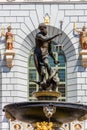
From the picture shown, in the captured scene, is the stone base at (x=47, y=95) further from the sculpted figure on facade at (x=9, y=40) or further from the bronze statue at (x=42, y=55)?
the sculpted figure on facade at (x=9, y=40)

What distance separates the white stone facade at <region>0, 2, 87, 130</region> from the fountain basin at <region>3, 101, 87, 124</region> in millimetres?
18068

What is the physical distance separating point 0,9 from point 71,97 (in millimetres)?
6520

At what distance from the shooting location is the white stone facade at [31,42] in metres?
40.5

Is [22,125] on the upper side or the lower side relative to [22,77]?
lower

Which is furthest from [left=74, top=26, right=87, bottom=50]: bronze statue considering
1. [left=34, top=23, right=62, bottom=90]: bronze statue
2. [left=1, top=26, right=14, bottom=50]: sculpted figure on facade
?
[left=34, top=23, right=62, bottom=90]: bronze statue

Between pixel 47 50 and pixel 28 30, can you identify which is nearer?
pixel 47 50

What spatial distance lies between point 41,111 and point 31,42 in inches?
766

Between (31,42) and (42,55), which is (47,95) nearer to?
(42,55)

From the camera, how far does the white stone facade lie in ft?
133

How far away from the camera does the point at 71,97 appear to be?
40594 mm

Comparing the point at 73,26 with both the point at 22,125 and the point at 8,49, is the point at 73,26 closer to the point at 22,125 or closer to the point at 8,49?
the point at 8,49

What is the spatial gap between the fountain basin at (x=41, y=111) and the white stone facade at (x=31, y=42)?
711 inches

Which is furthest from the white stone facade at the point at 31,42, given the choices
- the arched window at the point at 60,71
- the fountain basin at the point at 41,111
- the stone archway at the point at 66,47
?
the fountain basin at the point at 41,111

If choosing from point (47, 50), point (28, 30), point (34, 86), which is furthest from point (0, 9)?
point (47, 50)
